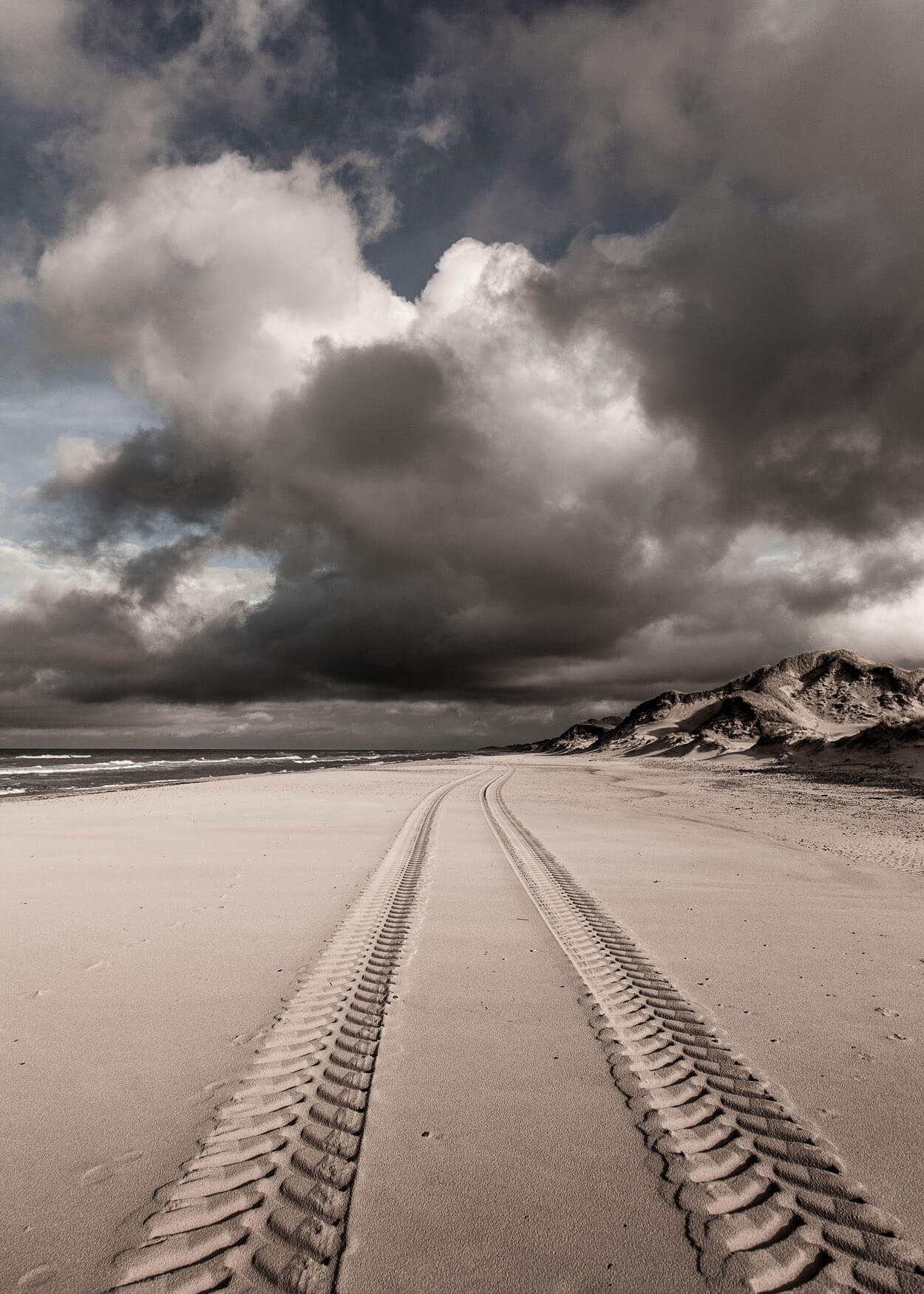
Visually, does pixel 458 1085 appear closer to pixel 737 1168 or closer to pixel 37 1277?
pixel 737 1168

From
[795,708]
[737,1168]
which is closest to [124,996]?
[737,1168]

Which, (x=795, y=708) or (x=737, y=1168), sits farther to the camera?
(x=795, y=708)

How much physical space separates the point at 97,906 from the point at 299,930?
300 cm

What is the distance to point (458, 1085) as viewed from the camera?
387 cm

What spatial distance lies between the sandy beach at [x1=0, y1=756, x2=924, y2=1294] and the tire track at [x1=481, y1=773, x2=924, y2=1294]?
0.02 meters

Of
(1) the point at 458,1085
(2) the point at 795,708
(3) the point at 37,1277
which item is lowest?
(1) the point at 458,1085

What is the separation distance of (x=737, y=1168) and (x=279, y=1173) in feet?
7.81

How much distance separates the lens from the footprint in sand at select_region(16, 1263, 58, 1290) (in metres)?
2.42

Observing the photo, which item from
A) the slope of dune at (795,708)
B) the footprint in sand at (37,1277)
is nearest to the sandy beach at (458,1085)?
the footprint in sand at (37,1277)

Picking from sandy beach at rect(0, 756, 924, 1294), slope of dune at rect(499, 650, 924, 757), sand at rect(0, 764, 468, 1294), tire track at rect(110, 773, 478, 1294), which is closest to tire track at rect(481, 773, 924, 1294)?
sandy beach at rect(0, 756, 924, 1294)

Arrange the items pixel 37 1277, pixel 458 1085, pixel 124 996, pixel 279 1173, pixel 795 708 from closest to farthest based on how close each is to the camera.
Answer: pixel 37 1277
pixel 279 1173
pixel 458 1085
pixel 124 996
pixel 795 708

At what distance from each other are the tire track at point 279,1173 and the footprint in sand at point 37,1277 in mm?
239

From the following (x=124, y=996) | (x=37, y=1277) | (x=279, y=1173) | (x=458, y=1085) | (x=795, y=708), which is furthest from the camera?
(x=795, y=708)

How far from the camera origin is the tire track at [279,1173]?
250cm
